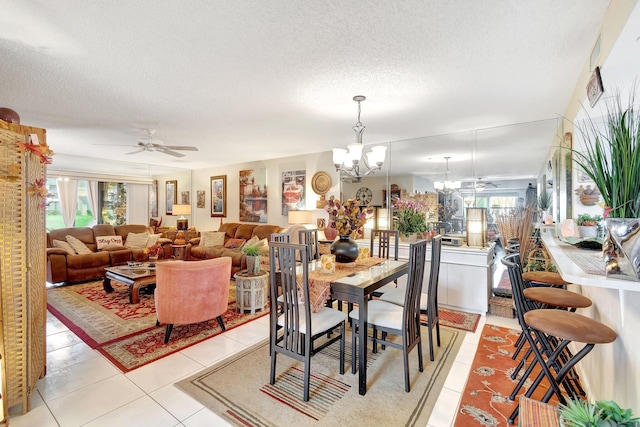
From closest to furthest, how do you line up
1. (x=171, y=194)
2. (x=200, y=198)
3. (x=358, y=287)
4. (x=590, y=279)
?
1. (x=590, y=279)
2. (x=358, y=287)
3. (x=200, y=198)
4. (x=171, y=194)

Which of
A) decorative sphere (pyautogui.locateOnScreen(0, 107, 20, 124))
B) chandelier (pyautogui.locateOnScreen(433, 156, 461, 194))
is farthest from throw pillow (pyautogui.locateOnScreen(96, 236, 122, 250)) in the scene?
chandelier (pyautogui.locateOnScreen(433, 156, 461, 194))

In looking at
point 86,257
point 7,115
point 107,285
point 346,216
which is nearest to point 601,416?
point 346,216

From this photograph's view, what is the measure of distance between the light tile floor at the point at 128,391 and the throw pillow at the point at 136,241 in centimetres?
362

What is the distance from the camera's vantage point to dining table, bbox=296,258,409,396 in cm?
214

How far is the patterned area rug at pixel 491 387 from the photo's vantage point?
6.27ft

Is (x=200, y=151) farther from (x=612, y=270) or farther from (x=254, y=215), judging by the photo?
(x=612, y=270)

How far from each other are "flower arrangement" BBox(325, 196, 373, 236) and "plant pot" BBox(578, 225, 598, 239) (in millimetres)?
1642

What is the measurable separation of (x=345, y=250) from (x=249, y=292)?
1562mm

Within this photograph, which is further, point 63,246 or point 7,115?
point 63,246

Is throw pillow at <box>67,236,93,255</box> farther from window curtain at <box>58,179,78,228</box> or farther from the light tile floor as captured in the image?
the light tile floor

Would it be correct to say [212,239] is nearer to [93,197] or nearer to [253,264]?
[253,264]

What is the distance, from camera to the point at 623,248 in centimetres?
113

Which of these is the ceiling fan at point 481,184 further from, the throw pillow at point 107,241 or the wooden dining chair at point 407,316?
the throw pillow at point 107,241

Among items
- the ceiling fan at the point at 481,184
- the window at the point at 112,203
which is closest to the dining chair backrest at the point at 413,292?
the ceiling fan at the point at 481,184
